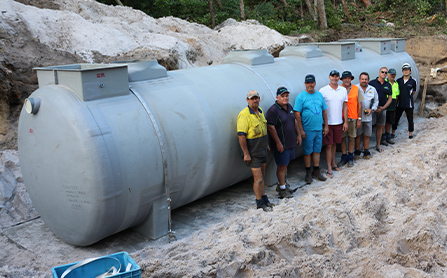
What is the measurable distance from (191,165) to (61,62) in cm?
408

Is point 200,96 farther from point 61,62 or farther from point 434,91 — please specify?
point 434,91

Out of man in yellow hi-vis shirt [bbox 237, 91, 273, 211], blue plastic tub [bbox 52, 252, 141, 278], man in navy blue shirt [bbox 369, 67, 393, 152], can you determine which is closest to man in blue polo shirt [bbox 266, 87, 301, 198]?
man in yellow hi-vis shirt [bbox 237, 91, 273, 211]

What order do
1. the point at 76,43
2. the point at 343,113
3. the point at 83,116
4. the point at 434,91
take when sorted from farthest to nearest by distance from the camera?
1. the point at 434,91
2. the point at 76,43
3. the point at 343,113
4. the point at 83,116

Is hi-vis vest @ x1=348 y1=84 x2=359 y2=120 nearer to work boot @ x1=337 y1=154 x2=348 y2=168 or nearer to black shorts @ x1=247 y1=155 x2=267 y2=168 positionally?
work boot @ x1=337 y1=154 x2=348 y2=168

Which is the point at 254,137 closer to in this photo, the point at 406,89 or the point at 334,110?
the point at 334,110

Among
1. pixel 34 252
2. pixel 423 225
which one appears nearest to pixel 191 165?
pixel 34 252

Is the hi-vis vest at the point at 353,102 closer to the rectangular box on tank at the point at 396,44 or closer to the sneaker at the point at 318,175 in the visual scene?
→ the sneaker at the point at 318,175

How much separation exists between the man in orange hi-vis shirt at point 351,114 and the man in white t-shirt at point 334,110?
0.32m

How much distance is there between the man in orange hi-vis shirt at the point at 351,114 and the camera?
7613 millimetres

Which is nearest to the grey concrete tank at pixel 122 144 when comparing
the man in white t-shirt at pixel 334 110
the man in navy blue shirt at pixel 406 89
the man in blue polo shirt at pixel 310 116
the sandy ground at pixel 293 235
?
the sandy ground at pixel 293 235

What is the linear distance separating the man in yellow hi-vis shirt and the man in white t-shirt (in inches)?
73.4

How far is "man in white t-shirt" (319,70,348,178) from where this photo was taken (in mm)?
7195

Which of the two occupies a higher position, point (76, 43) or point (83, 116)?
point (76, 43)

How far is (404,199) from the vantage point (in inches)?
231
